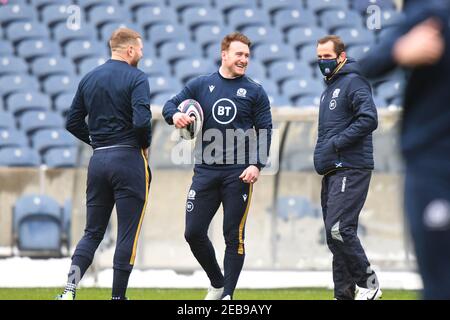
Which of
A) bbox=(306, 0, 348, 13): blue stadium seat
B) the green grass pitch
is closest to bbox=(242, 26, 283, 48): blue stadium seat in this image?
bbox=(306, 0, 348, 13): blue stadium seat

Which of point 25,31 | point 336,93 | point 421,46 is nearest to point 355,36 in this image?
point 25,31

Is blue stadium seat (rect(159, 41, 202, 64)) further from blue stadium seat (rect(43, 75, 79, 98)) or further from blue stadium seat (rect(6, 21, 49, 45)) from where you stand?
blue stadium seat (rect(6, 21, 49, 45))

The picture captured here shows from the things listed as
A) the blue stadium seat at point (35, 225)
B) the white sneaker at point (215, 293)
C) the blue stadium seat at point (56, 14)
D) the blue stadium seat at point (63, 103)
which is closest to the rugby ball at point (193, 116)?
the white sneaker at point (215, 293)

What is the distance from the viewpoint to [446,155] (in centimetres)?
335

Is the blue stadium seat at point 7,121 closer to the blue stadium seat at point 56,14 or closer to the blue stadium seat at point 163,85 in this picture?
the blue stadium seat at point 163,85

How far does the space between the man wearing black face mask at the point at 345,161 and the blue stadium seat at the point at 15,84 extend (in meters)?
9.39

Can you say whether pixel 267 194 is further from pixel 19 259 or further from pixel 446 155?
pixel 446 155

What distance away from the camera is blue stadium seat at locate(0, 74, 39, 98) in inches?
647

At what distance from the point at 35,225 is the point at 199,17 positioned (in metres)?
6.11

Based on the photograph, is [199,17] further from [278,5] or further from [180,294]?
[180,294]

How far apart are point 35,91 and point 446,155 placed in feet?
→ 44.9

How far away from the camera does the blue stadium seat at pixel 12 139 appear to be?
14.9 meters

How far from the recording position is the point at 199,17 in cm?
1805
